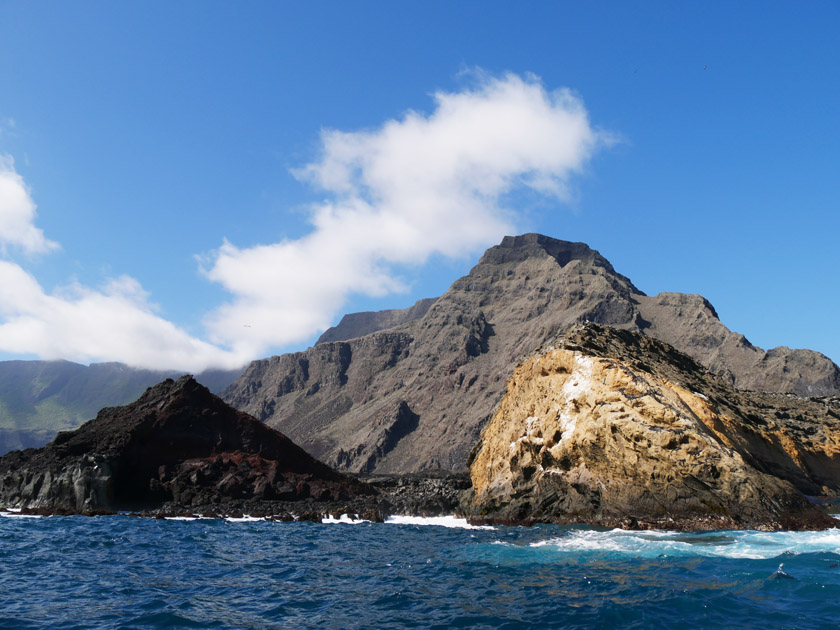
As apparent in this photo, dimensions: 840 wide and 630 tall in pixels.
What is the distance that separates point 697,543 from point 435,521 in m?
21.9

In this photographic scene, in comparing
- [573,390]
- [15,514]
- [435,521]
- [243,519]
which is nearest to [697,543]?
[573,390]

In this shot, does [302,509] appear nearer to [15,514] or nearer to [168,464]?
[168,464]

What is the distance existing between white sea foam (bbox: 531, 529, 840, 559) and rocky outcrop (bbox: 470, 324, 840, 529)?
8.21ft

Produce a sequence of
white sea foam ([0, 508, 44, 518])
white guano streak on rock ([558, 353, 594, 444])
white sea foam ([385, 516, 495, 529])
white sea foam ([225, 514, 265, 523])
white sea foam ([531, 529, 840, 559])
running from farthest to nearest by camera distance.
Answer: white sea foam ([225, 514, 265, 523]), white sea foam ([0, 508, 44, 518]), white sea foam ([385, 516, 495, 529]), white guano streak on rock ([558, 353, 594, 444]), white sea foam ([531, 529, 840, 559])

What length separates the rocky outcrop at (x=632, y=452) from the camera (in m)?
29.2

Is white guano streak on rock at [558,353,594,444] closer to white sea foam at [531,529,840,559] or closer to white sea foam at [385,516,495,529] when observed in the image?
white sea foam at [385,516,495,529]

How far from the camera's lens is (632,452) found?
3203 centimetres

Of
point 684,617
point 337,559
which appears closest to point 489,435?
point 337,559

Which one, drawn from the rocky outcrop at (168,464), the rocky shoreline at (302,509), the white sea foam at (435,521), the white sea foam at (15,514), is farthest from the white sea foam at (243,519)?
the white sea foam at (15,514)

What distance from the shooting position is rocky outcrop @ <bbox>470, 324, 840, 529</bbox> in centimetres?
2922

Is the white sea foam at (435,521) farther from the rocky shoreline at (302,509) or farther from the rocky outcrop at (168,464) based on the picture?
the rocky outcrop at (168,464)

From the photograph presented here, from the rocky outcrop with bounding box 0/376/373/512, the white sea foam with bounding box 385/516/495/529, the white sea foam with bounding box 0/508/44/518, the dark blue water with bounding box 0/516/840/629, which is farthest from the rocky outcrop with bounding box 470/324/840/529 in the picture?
the white sea foam with bounding box 0/508/44/518

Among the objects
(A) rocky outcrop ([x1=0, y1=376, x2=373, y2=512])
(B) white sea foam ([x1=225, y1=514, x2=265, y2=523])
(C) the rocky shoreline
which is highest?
(A) rocky outcrop ([x1=0, y1=376, x2=373, y2=512])

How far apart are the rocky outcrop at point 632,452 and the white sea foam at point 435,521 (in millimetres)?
1758
